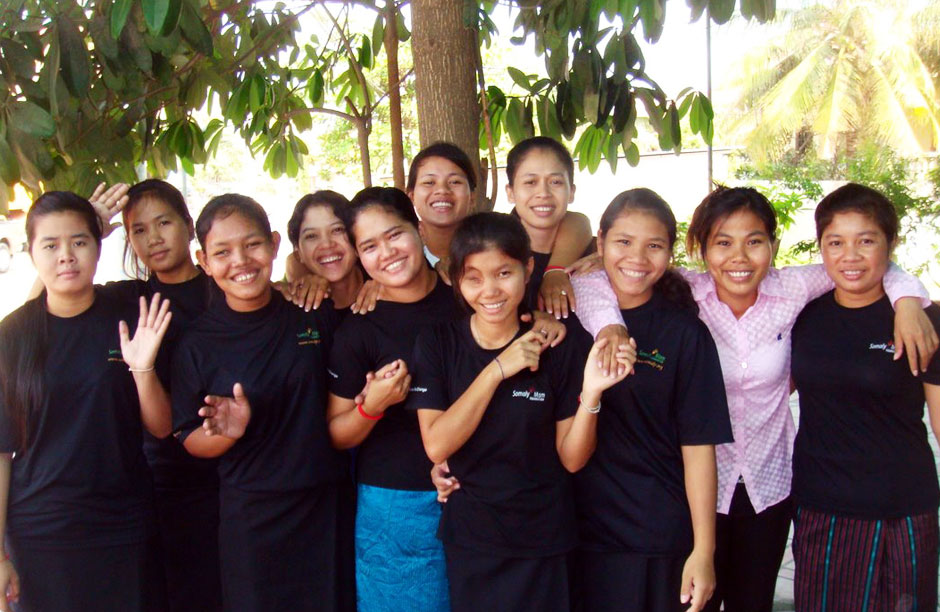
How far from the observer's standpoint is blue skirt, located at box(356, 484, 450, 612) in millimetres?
2205

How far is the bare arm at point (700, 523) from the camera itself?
6.68ft

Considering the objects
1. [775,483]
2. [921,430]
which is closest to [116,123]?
[775,483]

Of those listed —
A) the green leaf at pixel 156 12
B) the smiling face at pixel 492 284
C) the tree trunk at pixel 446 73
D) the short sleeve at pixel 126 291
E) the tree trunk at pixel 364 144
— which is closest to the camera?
the green leaf at pixel 156 12

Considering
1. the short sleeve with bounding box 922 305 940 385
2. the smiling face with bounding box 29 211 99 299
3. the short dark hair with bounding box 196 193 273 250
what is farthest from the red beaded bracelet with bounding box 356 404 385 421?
the short sleeve with bounding box 922 305 940 385

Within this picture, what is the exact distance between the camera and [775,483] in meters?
2.30

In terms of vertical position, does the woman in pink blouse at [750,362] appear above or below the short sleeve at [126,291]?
below

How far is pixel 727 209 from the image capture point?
2301 millimetres

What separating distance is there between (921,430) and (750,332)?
51 centimetres

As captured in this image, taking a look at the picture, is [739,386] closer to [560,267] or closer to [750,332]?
[750,332]

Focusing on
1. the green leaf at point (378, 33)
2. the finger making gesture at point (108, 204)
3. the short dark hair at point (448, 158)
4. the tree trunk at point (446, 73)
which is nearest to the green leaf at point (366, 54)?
the green leaf at point (378, 33)

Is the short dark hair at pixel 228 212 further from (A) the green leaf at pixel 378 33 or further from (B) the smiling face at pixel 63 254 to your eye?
(A) the green leaf at pixel 378 33

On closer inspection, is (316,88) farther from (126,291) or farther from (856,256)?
(856,256)

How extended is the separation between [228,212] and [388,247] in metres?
0.44

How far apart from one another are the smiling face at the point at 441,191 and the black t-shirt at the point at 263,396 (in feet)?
2.02
